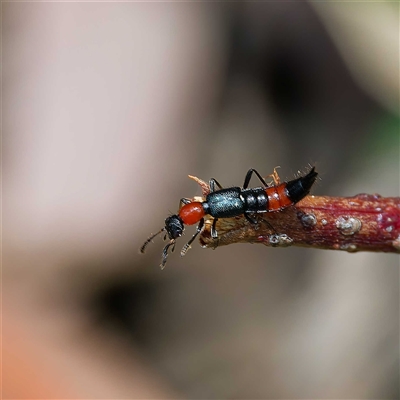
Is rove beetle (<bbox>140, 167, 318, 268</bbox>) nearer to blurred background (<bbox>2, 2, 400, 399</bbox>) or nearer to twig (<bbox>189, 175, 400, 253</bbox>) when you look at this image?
twig (<bbox>189, 175, 400, 253</bbox>)

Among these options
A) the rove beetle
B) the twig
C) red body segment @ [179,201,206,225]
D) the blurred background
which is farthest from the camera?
the blurred background

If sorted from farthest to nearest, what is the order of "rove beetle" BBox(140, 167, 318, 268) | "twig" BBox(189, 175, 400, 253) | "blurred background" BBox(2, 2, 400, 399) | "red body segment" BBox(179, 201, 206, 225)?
"blurred background" BBox(2, 2, 400, 399)
"red body segment" BBox(179, 201, 206, 225)
"rove beetle" BBox(140, 167, 318, 268)
"twig" BBox(189, 175, 400, 253)

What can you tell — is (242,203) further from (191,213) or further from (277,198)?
(191,213)

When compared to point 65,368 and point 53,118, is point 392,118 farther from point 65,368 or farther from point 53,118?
point 65,368

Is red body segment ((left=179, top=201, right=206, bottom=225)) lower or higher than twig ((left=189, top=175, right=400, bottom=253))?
higher

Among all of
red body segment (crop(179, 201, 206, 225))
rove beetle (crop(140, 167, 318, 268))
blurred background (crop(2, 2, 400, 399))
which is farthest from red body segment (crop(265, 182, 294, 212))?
blurred background (crop(2, 2, 400, 399))
